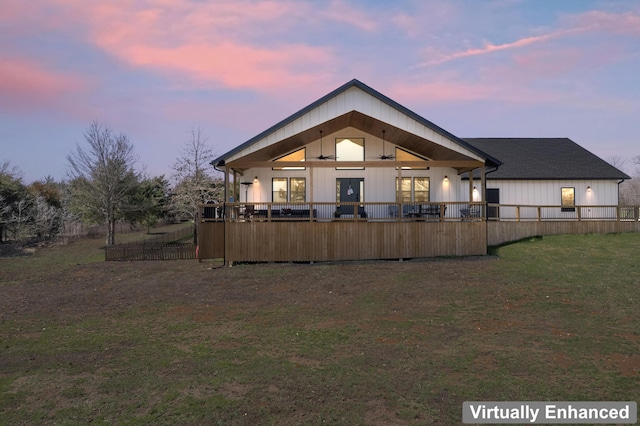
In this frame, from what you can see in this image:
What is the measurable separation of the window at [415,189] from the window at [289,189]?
5.26 metres

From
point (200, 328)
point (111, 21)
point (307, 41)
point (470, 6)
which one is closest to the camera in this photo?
point (200, 328)

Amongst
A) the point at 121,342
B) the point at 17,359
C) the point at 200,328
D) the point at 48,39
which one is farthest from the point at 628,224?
the point at 48,39

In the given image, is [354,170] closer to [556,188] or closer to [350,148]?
[350,148]

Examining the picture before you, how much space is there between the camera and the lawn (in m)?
4.57

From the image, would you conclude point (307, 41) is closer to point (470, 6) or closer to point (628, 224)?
point (470, 6)

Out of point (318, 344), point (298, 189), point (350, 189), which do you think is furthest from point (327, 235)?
point (318, 344)

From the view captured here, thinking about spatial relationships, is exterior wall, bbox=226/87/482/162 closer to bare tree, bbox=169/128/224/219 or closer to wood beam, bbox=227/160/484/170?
wood beam, bbox=227/160/484/170

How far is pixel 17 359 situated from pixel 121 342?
154 cm

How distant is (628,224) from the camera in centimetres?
1967

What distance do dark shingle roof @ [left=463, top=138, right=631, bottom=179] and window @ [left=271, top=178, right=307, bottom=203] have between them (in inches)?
456

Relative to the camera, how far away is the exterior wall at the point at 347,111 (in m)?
15.7

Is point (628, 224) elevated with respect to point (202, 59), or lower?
lower

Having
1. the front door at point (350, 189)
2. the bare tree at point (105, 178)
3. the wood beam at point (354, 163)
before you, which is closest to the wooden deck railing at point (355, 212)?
the front door at point (350, 189)

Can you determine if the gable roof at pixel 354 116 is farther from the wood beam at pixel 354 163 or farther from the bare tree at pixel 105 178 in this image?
the bare tree at pixel 105 178
